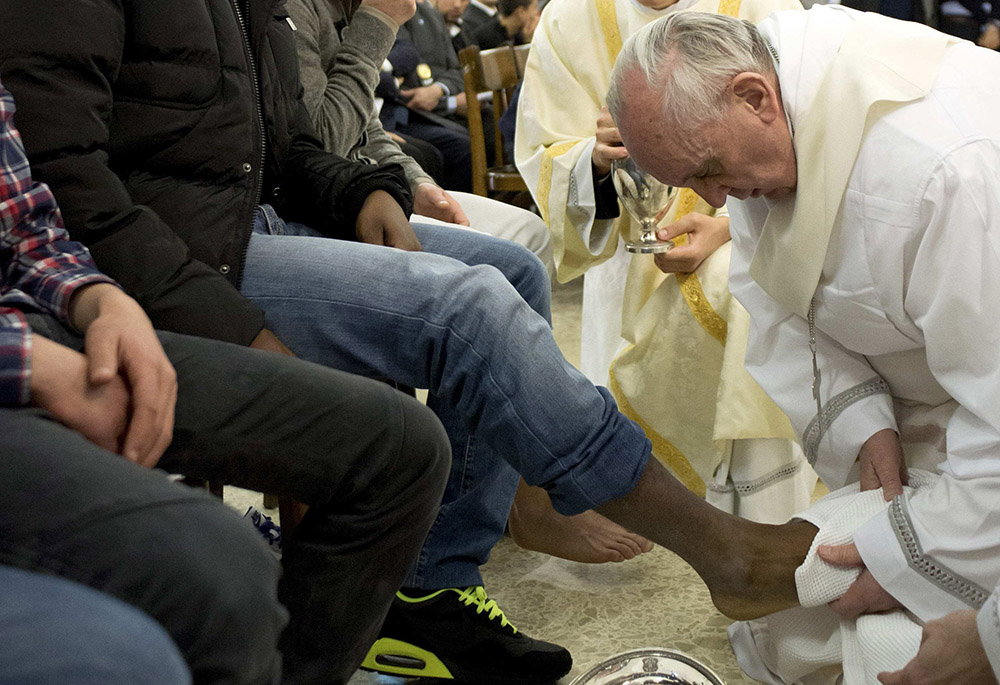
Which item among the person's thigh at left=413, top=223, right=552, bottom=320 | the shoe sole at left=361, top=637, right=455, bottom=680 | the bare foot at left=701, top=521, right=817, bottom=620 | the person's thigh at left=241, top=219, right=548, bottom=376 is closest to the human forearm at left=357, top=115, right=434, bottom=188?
the person's thigh at left=413, top=223, right=552, bottom=320

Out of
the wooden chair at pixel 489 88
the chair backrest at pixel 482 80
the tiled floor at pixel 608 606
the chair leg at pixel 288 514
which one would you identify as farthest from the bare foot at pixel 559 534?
the chair backrest at pixel 482 80

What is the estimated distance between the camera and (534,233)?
2.70 m

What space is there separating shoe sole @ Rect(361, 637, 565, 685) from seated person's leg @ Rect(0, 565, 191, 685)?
0.92m

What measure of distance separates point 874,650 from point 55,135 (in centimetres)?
Answer: 131

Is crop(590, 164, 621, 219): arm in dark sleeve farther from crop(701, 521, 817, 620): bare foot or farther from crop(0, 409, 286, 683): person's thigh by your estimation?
crop(0, 409, 286, 683): person's thigh

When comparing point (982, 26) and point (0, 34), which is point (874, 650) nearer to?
point (0, 34)

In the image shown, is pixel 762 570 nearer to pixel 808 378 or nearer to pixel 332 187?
pixel 808 378

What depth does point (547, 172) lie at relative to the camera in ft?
8.16

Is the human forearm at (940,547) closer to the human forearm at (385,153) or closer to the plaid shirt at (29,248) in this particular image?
the plaid shirt at (29,248)

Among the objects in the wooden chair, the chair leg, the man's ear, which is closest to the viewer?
the man's ear

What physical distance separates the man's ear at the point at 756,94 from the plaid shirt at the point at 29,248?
2.91 ft

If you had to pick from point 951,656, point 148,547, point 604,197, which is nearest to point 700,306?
point 604,197

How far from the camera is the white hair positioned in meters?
1.44

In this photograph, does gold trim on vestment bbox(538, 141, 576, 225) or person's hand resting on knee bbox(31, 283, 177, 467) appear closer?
person's hand resting on knee bbox(31, 283, 177, 467)
